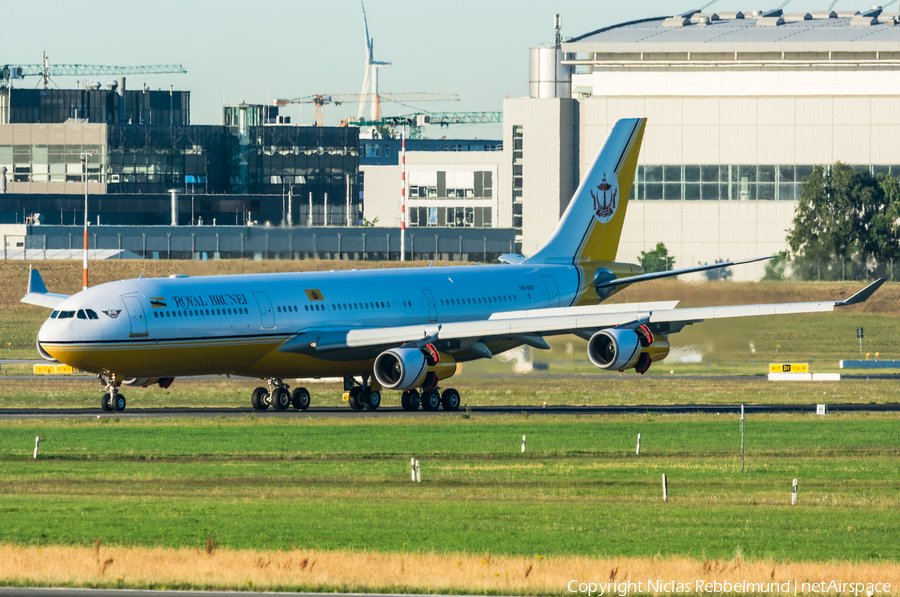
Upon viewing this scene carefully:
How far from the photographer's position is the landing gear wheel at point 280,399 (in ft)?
192

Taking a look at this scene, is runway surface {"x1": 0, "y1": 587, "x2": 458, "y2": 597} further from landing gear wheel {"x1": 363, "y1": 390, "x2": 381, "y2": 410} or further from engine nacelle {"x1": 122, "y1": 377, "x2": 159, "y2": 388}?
landing gear wheel {"x1": 363, "y1": 390, "x2": 381, "y2": 410}

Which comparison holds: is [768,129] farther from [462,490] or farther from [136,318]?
[462,490]

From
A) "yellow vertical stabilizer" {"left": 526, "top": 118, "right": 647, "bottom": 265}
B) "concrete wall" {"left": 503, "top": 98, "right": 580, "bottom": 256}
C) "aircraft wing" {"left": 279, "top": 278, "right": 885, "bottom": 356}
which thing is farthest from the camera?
"concrete wall" {"left": 503, "top": 98, "right": 580, "bottom": 256}

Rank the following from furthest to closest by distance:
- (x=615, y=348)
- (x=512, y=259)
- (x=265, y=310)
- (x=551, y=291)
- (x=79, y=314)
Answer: (x=512, y=259) → (x=551, y=291) → (x=265, y=310) → (x=615, y=348) → (x=79, y=314)

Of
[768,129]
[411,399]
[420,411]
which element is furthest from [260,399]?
[768,129]

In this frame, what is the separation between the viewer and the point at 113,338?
5156 cm

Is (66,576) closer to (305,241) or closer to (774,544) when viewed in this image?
(774,544)

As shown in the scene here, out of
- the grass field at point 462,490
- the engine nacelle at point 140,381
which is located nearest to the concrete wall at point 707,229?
the grass field at point 462,490

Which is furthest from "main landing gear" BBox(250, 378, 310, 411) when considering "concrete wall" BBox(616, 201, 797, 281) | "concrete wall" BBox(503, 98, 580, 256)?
"concrete wall" BBox(503, 98, 580, 256)

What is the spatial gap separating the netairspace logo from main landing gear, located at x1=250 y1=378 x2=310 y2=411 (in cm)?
3641

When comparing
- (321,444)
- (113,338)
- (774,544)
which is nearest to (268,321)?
(113,338)

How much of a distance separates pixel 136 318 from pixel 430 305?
46.9 ft

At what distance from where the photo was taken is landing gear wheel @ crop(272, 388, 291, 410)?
192ft

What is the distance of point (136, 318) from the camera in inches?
2050
